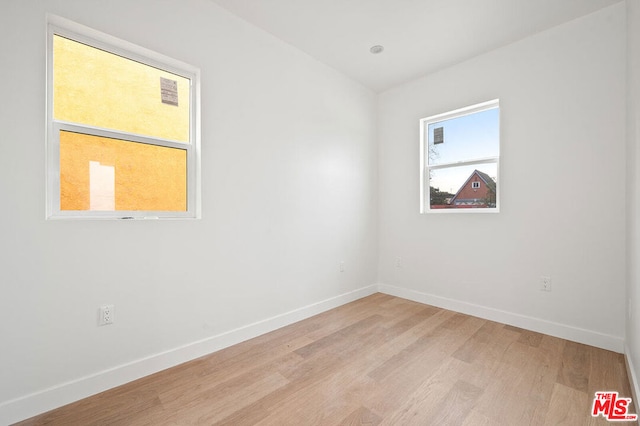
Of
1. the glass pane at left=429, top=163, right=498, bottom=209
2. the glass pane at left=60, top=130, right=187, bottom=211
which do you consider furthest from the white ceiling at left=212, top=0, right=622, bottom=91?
the glass pane at left=60, top=130, right=187, bottom=211

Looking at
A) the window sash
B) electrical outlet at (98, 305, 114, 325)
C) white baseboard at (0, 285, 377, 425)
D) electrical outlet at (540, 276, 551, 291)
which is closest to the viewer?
white baseboard at (0, 285, 377, 425)

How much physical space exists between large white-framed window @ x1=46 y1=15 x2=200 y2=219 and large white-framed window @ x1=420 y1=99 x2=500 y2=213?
8.80 feet

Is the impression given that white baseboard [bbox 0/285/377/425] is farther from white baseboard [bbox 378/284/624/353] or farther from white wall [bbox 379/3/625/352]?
white wall [bbox 379/3/625/352]

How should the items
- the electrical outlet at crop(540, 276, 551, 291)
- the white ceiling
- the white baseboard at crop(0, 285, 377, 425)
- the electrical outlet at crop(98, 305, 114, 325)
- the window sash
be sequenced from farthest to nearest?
the electrical outlet at crop(540, 276, 551, 291)
the white ceiling
the electrical outlet at crop(98, 305, 114, 325)
the window sash
the white baseboard at crop(0, 285, 377, 425)

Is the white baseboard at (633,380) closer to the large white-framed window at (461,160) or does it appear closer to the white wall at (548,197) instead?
the white wall at (548,197)

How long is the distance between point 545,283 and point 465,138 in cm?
168

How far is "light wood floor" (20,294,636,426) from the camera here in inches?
62.0

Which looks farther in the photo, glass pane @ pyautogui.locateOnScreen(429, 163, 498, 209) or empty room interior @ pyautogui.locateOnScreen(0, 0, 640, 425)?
glass pane @ pyautogui.locateOnScreen(429, 163, 498, 209)

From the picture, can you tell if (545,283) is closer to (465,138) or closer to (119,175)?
(465,138)

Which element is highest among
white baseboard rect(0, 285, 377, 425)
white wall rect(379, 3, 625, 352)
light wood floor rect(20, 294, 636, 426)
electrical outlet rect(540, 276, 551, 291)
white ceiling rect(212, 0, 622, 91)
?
white ceiling rect(212, 0, 622, 91)

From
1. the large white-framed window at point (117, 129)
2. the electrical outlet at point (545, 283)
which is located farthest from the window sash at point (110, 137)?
the electrical outlet at point (545, 283)

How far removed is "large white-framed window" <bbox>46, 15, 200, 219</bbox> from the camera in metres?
1.74

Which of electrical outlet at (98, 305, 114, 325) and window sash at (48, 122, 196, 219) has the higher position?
window sash at (48, 122, 196, 219)

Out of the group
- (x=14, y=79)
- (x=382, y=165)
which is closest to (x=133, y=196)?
(x=14, y=79)
